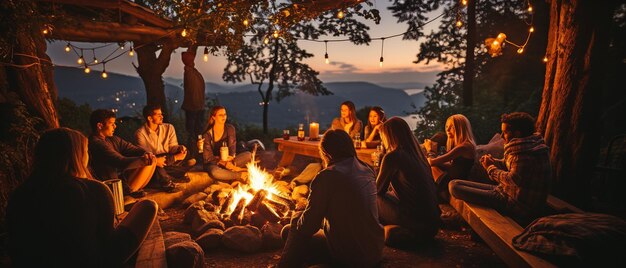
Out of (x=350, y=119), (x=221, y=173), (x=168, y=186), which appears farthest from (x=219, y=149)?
(x=350, y=119)

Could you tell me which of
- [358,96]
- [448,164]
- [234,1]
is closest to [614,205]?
[448,164]

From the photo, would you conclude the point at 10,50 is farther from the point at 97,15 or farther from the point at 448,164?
the point at 448,164

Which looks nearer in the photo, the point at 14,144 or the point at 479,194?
the point at 479,194

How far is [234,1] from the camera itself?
5953 mm

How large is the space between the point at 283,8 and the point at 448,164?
157 inches

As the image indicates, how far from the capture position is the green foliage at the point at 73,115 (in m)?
9.96

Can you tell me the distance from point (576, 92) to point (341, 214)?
415 centimetres

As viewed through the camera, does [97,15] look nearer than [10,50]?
No

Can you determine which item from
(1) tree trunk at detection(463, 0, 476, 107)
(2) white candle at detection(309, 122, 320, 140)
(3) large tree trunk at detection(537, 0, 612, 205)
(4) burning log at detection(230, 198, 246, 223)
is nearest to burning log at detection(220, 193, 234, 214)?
(4) burning log at detection(230, 198, 246, 223)

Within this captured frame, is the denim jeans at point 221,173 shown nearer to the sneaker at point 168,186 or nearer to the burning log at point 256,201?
the sneaker at point 168,186

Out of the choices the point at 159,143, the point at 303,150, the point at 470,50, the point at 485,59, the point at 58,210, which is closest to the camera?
the point at 58,210

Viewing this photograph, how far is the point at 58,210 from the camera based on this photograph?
2.28m

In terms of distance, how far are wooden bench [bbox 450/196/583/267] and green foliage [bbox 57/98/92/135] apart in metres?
10.4

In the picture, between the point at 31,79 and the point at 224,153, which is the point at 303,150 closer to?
the point at 224,153
